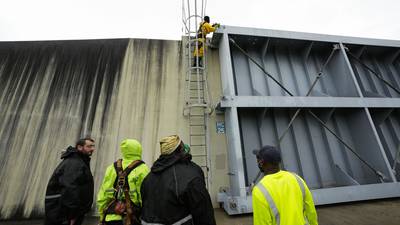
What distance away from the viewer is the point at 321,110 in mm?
5207

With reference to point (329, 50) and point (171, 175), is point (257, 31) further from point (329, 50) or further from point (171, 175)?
point (171, 175)

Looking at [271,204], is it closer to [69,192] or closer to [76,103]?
[69,192]

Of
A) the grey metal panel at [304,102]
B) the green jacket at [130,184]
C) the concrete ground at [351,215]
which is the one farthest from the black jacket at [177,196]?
the grey metal panel at [304,102]

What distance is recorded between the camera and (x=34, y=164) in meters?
4.24

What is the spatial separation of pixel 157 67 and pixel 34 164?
3.82 metres

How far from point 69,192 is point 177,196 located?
5.03ft

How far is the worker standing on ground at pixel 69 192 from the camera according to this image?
2.13 metres

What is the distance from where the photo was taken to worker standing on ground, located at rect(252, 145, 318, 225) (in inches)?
55.3

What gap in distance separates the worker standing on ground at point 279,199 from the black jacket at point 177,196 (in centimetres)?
41

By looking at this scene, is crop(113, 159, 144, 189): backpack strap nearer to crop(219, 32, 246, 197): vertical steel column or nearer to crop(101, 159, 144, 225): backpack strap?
crop(101, 159, 144, 225): backpack strap

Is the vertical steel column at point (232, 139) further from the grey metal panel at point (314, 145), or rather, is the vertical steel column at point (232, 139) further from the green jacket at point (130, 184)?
the green jacket at point (130, 184)

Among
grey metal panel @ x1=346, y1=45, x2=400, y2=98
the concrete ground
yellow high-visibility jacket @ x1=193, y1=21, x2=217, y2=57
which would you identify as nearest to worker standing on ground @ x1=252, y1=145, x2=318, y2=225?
the concrete ground

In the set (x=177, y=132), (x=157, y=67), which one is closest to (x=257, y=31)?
(x=157, y=67)

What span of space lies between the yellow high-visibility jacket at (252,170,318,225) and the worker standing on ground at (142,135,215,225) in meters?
0.40
